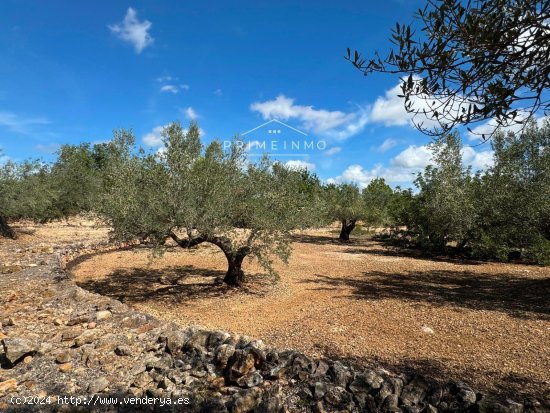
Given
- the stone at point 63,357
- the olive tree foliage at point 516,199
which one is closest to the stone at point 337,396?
the stone at point 63,357

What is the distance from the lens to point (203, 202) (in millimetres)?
10438

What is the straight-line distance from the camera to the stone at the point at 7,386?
4804mm

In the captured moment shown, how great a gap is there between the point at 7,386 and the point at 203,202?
6.36 metres

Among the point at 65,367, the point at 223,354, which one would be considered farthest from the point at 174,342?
the point at 65,367

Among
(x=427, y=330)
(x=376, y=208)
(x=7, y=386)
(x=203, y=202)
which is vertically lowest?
(x=7, y=386)

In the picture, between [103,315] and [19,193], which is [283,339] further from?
[19,193]

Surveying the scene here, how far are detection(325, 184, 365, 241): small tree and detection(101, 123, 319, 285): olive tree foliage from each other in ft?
53.2

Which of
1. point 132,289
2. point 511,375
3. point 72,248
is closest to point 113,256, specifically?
point 72,248

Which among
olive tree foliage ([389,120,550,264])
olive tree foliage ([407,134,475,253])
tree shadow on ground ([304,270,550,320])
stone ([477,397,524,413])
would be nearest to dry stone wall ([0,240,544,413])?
stone ([477,397,524,413])

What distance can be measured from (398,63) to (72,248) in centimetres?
1952

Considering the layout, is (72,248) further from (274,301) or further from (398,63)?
(398,63)

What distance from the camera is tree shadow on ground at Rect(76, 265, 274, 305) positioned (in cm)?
1139

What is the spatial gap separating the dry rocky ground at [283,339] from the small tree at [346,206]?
45.0 feet

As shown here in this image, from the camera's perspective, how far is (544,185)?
1185cm
